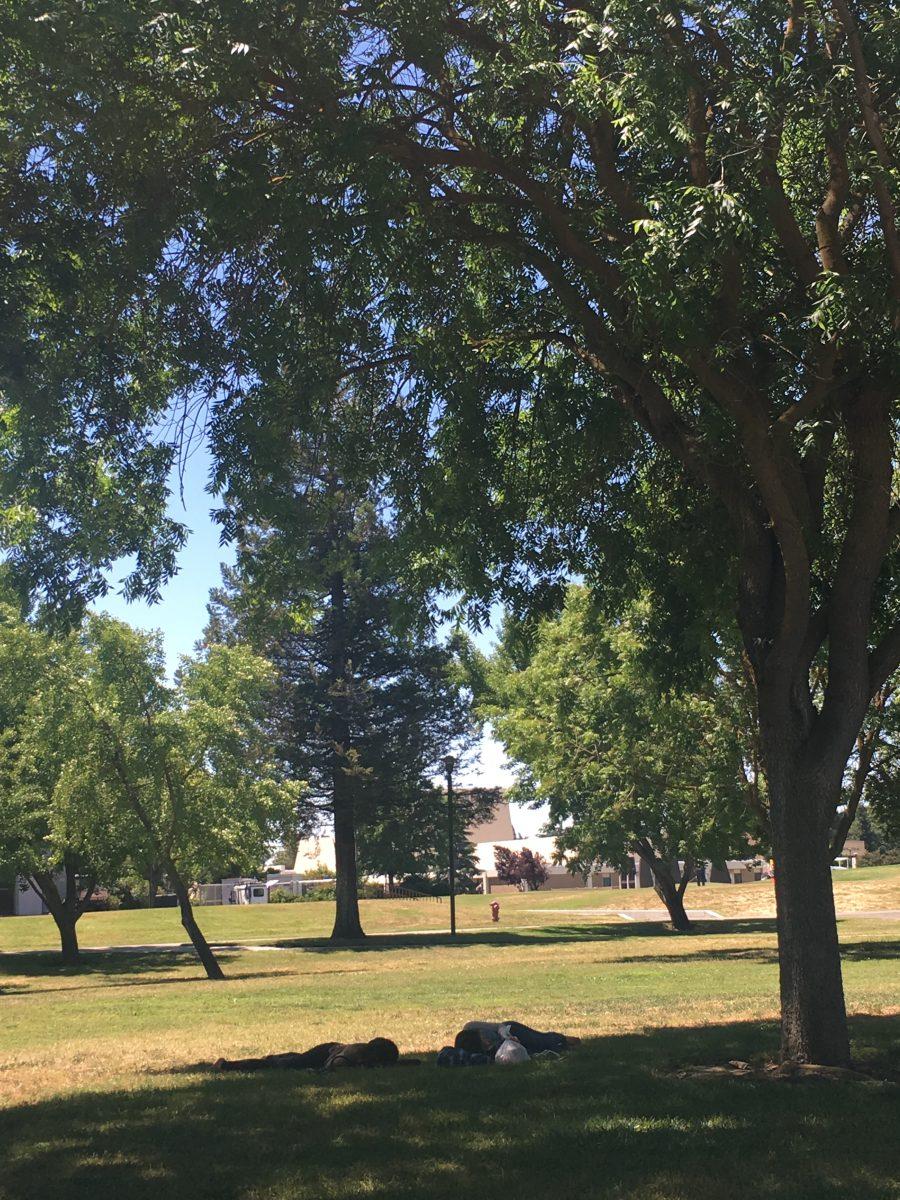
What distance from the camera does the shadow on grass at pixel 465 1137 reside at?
6.24m

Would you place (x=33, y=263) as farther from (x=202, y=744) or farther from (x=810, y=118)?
(x=202, y=744)

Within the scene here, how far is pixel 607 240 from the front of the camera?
35.0 feet

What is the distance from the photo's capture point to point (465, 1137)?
7309 mm

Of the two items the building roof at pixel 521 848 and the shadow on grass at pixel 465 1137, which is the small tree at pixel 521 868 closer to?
the building roof at pixel 521 848

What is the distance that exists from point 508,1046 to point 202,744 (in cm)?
1682

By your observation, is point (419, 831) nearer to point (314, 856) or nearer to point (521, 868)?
point (521, 868)

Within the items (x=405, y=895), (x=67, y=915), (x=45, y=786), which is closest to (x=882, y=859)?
(x=405, y=895)

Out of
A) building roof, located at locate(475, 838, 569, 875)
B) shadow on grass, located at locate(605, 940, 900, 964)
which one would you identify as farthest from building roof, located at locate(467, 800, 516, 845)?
shadow on grass, located at locate(605, 940, 900, 964)

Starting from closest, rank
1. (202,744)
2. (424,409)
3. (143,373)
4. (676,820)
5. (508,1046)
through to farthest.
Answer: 1. (508,1046)
2. (143,373)
3. (424,409)
4. (202,744)
5. (676,820)

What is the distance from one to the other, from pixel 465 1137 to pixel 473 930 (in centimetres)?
4073

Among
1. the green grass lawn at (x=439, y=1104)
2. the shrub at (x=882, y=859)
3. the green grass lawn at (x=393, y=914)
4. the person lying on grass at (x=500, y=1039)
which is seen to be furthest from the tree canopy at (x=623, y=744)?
the shrub at (x=882, y=859)

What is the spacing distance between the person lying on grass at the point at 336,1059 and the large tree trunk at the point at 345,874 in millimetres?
33934

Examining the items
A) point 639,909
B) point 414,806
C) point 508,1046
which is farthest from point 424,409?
point 639,909

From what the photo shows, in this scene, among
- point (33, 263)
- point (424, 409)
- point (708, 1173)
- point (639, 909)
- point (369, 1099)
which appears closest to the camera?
point (708, 1173)
